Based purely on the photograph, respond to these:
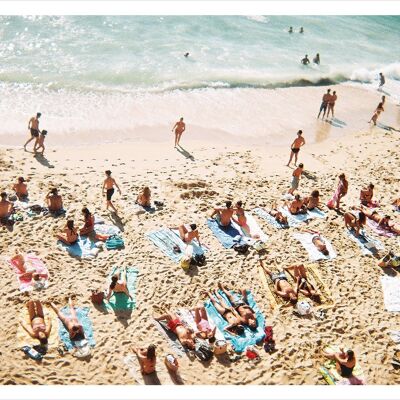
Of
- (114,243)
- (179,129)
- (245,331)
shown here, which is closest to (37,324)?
(114,243)

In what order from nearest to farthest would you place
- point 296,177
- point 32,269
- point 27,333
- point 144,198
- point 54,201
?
point 27,333
point 32,269
point 54,201
point 144,198
point 296,177

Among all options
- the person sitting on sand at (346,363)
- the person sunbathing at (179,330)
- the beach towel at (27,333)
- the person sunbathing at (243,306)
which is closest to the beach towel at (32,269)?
the beach towel at (27,333)

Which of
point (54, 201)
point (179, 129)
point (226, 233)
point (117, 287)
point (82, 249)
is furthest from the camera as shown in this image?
point (179, 129)

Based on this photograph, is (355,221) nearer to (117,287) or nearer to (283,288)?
(283,288)

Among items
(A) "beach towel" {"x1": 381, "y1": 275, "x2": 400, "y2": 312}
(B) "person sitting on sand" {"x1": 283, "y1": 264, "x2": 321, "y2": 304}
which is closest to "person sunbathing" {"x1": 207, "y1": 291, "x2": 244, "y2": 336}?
(B) "person sitting on sand" {"x1": 283, "y1": 264, "x2": 321, "y2": 304}

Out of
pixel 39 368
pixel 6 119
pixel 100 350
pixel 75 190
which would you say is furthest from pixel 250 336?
pixel 6 119

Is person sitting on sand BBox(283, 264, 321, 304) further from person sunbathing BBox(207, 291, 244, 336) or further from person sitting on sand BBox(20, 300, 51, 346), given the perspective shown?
person sitting on sand BBox(20, 300, 51, 346)
